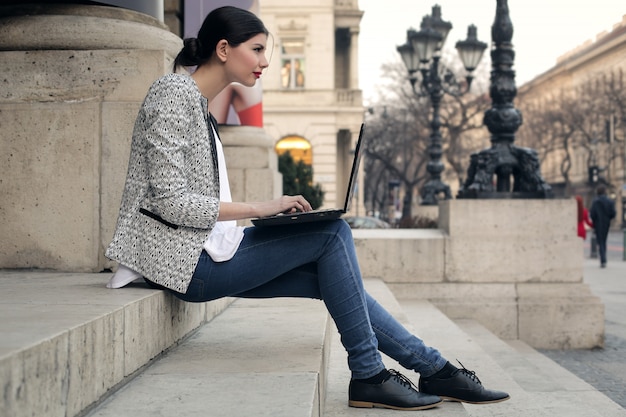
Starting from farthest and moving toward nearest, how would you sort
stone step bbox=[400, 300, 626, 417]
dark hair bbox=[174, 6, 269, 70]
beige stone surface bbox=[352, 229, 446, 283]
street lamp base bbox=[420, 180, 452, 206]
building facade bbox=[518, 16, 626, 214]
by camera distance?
building facade bbox=[518, 16, 626, 214] < street lamp base bbox=[420, 180, 452, 206] < beige stone surface bbox=[352, 229, 446, 283] < stone step bbox=[400, 300, 626, 417] < dark hair bbox=[174, 6, 269, 70]

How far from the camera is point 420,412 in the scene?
10.7 ft

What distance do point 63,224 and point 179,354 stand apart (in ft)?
4.99

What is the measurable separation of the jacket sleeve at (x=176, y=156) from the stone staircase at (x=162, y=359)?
36 centimetres

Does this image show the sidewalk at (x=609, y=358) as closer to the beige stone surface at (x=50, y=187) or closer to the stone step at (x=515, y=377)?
the stone step at (x=515, y=377)

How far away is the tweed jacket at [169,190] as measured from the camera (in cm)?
307

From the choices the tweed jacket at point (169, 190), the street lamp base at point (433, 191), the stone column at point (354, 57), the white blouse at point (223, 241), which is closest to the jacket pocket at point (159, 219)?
the tweed jacket at point (169, 190)

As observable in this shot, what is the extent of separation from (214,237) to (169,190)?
0.28 metres

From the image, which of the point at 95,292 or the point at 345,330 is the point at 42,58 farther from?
the point at 345,330

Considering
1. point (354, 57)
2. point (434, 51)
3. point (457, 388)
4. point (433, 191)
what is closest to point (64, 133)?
point (457, 388)

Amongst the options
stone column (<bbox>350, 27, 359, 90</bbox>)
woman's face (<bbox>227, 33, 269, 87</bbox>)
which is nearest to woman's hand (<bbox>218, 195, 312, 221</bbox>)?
woman's face (<bbox>227, 33, 269, 87</bbox>)

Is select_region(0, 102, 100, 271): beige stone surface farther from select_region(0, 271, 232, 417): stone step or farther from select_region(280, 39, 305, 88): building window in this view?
select_region(280, 39, 305, 88): building window

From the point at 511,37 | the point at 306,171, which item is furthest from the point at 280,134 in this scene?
the point at 511,37

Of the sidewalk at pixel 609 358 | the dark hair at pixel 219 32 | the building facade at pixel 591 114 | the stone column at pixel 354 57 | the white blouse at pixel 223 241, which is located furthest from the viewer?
the building facade at pixel 591 114

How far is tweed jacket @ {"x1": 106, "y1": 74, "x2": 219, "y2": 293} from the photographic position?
3.07 m
